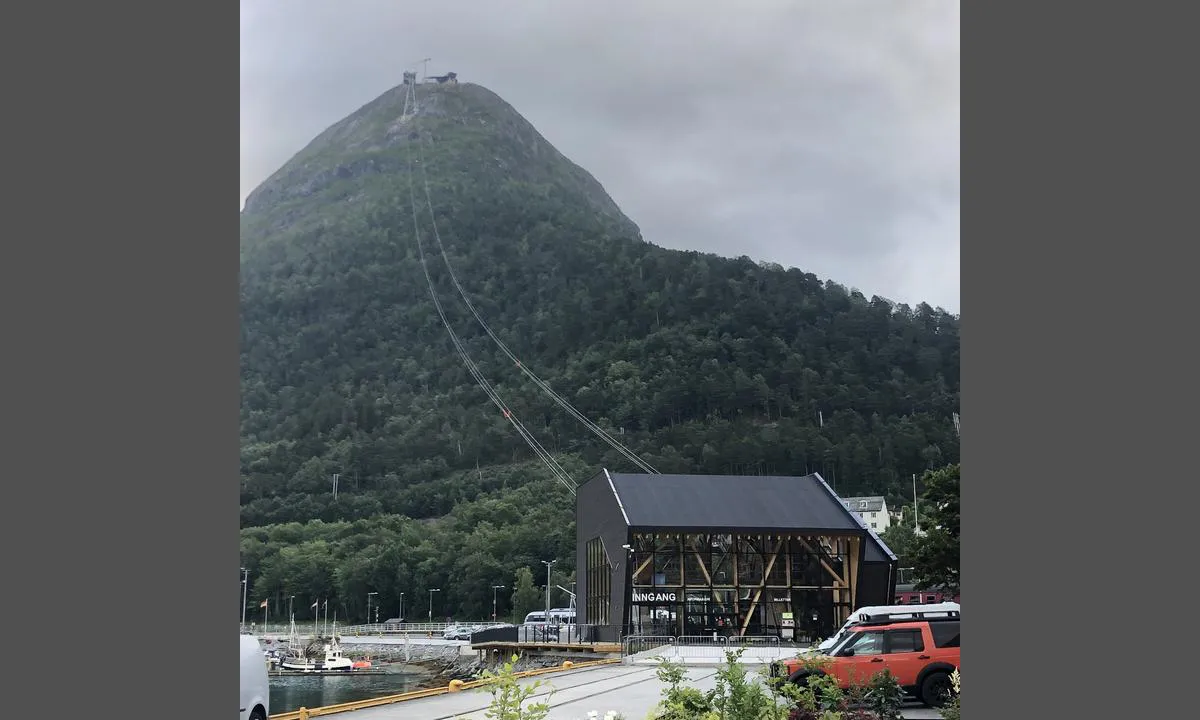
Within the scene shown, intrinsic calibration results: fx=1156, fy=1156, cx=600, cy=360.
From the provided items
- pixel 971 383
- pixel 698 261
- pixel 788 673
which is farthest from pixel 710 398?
pixel 971 383

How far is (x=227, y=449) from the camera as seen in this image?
4262 millimetres

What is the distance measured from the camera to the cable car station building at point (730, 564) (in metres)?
48.4

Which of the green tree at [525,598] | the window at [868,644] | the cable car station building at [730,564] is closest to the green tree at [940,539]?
the cable car station building at [730,564]

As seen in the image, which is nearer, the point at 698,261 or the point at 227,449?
the point at 227,449

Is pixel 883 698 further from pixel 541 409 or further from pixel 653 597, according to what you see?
pixel 541 409

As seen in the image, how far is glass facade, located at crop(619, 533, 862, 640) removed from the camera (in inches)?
1909

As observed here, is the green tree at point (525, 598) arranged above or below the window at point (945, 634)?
below

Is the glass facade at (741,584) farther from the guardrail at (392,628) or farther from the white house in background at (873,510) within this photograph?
the white house in background at (873,510)

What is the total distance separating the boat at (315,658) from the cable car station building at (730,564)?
A: 1450 inches

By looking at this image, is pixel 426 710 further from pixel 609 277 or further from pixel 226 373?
pixel 609 277

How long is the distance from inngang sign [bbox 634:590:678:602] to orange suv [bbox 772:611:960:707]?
3226 cm

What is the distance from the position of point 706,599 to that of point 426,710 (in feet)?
114

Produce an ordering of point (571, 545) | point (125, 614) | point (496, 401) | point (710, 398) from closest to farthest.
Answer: point (125, 614)
point (571, 545)
point (710, 398)
point (496, 401)

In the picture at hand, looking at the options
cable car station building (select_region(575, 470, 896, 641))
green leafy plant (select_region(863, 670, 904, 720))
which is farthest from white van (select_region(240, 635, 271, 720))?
cable car station building (select_region(575, 470, 896, 641))
